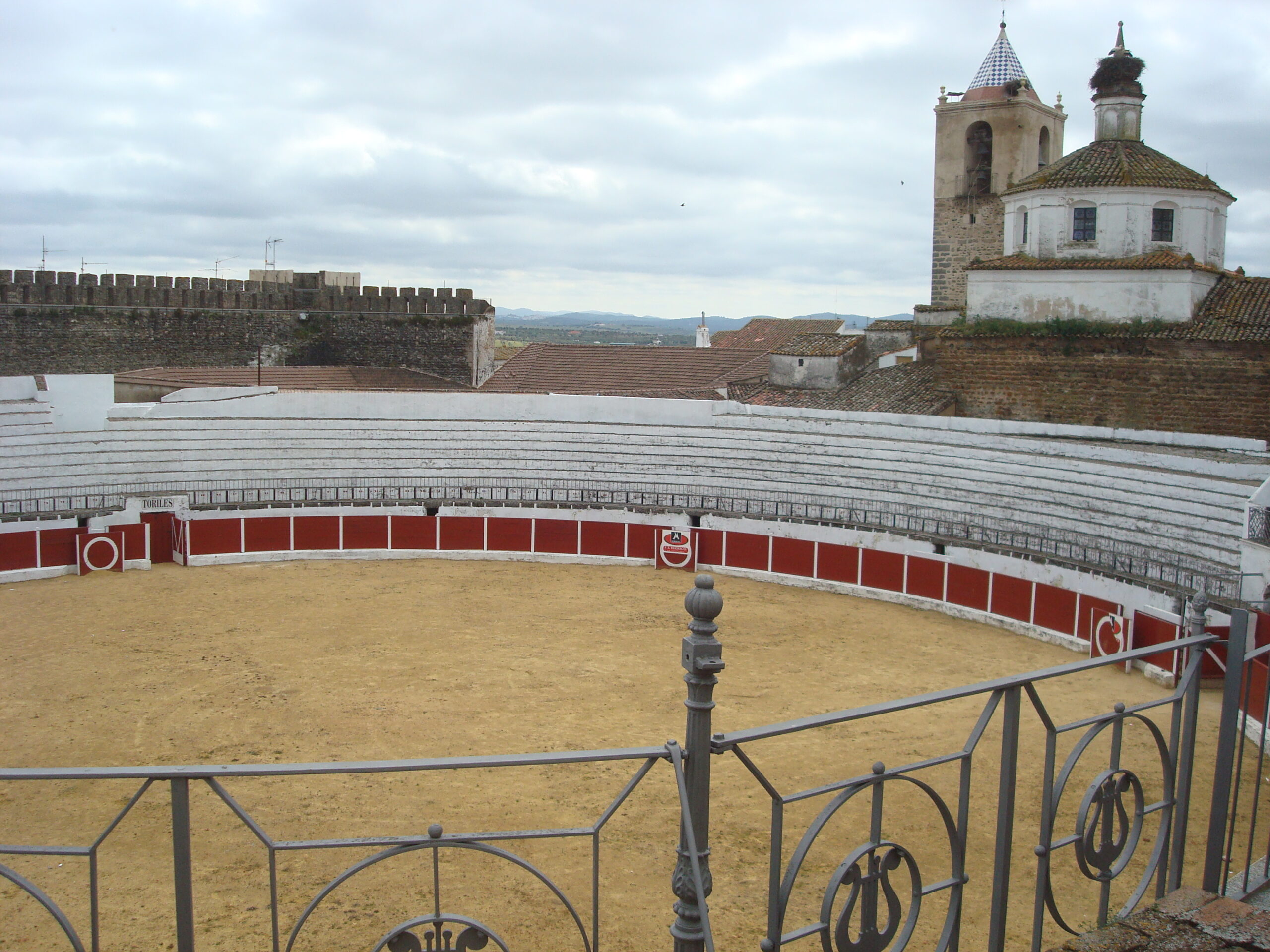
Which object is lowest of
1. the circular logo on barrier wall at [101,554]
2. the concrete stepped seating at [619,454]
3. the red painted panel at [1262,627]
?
the circular logo on barrier wall at [101,554]

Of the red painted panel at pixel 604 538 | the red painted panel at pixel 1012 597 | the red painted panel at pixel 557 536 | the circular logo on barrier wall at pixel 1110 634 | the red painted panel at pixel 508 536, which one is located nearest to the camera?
the circular logo on barrier wall at pixel 1110 634

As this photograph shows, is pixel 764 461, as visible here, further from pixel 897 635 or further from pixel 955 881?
pixel 955 881

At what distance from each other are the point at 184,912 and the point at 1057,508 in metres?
A: 17.3

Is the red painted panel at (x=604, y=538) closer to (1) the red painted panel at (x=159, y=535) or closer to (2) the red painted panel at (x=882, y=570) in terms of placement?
(2) the red painted panel at (x=882, y=570)

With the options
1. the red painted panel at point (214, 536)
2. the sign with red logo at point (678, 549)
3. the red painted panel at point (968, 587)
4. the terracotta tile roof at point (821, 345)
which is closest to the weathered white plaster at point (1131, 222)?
the terracotta tile roof at point (821, 345)

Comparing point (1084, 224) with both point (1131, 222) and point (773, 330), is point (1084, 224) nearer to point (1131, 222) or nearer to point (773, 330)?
point (1131, 222)

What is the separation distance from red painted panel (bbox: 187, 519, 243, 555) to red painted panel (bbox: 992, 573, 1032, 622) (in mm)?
14068

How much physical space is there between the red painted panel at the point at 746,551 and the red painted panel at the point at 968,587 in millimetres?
3734

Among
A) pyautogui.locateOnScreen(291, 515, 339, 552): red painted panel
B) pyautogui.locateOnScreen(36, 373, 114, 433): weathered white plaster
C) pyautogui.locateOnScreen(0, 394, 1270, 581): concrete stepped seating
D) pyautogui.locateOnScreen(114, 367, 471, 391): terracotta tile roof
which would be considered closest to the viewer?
pyautogui.locateOnScreen(0, 394, 1270, 581): concrete stepped seating

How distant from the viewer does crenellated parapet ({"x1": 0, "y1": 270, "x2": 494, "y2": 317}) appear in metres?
31.1

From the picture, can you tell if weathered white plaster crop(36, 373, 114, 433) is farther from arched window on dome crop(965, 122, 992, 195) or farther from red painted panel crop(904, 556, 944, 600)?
arched window on dome crop(965, 122, 992, 195)

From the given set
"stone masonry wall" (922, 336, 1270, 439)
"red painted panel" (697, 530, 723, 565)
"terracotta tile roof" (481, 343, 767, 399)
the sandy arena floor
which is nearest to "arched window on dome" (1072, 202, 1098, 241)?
"stone masonry wall" (922, 336, 1270, 439)

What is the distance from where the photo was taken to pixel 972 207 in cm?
2977

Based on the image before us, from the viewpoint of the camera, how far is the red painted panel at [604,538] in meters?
22.0
